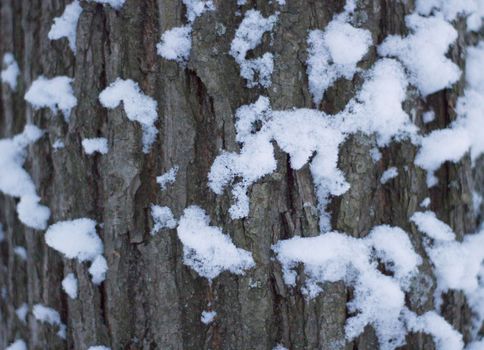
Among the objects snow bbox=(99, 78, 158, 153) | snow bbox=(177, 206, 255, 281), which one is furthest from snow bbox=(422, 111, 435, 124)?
snow bbox=(99, 78, 158, 153)

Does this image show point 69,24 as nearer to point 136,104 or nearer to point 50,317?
point 136,104

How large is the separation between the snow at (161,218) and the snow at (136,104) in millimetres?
150

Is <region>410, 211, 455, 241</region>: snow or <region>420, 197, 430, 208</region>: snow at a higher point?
<region>420, 197, 430, 208</region>: snow

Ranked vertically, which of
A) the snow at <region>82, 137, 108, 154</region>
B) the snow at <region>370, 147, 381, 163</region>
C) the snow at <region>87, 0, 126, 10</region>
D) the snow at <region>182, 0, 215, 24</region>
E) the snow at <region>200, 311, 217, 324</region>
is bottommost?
the snow at <region>200, 311, 217, 324</region>

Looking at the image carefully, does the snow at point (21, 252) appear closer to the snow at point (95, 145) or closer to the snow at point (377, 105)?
the snow at point (95, 145)

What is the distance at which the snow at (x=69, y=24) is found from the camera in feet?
3.99

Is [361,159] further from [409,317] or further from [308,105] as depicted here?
[409,317]

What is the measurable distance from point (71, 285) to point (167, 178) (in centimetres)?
40

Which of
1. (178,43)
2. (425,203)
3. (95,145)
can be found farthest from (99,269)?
(425,203)

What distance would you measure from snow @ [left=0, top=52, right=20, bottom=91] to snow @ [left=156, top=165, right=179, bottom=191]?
615mm

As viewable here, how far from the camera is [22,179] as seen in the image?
1321 mm

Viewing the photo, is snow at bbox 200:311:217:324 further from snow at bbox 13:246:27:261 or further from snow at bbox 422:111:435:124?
snow at bbox 422:111:435:124

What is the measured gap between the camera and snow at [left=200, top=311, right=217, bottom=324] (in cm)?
116

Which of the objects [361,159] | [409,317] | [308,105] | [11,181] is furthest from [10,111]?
[409,317]
